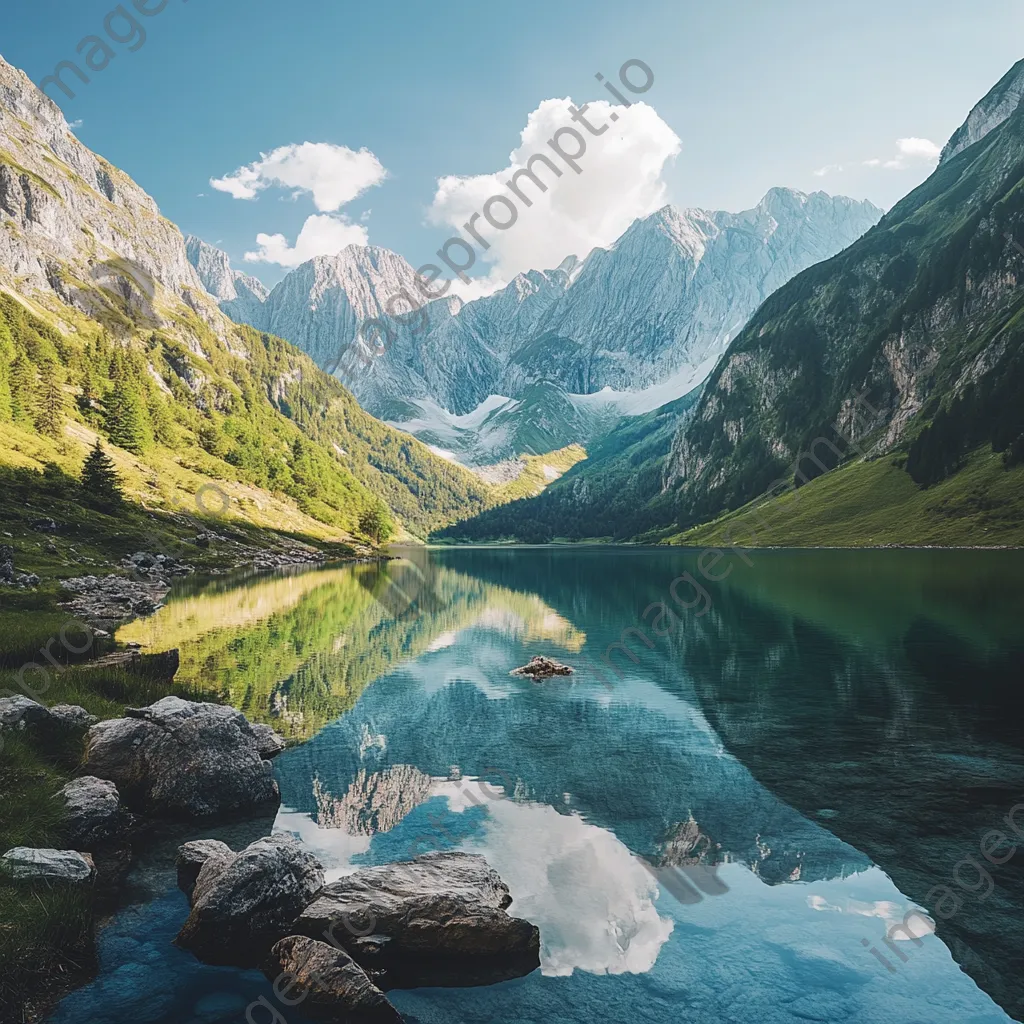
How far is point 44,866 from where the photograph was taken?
46.8 ft

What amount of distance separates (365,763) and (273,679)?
1689cm

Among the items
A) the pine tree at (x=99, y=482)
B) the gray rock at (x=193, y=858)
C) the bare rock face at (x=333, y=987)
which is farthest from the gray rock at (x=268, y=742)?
the pine tree at (x=99, y=482)

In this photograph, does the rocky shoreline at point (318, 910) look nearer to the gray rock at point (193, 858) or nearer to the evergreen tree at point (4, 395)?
the gray rock at point (193, 858)

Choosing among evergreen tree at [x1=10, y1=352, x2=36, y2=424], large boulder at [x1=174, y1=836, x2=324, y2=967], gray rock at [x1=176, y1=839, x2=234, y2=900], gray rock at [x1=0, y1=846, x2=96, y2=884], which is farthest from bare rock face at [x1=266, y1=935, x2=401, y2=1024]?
evergreen tree at [x1=10, y1=352, x2=36, y2=424]

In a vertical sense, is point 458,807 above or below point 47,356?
below

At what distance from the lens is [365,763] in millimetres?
27094

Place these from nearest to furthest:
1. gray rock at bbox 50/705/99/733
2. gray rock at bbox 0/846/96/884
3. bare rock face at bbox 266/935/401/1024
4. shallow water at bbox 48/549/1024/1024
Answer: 1. bare rock face at bbox 266/935/401/1024
2. shallow water at bbox 48/549/1024/1024
3. gray rock at bbox 0/846/96/884
4. gray rock at bbox 50/705/99/733

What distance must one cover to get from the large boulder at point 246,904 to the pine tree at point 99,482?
111286 millimetres

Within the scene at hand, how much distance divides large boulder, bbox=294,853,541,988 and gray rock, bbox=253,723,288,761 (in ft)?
44.5

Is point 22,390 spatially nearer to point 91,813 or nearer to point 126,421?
point 126,421

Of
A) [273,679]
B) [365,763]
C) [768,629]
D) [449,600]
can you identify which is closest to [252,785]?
[365,763]

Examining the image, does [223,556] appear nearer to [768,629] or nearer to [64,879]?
[768,629]

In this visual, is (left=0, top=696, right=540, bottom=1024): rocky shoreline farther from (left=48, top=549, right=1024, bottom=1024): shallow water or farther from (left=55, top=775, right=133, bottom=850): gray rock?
(left=48, top=549, right=1024, bottom=1024): shallow water

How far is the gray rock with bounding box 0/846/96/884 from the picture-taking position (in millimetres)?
13719
